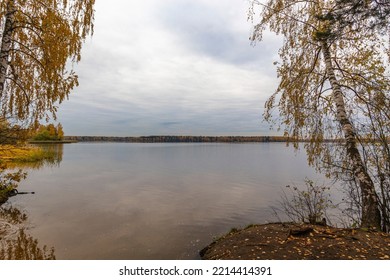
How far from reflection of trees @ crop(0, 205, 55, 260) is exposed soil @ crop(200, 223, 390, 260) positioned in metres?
5.92

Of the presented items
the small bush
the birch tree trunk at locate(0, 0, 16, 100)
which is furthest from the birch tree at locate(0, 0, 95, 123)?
the small bush

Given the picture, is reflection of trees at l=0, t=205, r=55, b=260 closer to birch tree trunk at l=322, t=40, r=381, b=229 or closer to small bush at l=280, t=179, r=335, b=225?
small bush at l=280, t=179, r=335, b=225

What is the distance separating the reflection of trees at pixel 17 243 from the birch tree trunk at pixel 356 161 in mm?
10425

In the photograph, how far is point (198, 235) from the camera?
392 inches

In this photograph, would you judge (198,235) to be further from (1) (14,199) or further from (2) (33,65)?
(1) (14,199)

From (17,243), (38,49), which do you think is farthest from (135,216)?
(38,49)

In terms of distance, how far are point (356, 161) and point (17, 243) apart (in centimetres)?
1233

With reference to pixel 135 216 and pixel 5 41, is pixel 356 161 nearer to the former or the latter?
pixel 135 216

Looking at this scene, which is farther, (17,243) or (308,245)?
(17,243)

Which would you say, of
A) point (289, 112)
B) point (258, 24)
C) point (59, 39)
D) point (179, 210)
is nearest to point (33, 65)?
point (59, 39)

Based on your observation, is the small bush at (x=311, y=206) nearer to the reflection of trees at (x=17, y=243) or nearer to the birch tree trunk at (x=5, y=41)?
the reflection of trees at (x=17, y=243)

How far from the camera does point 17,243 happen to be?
8.15 meters

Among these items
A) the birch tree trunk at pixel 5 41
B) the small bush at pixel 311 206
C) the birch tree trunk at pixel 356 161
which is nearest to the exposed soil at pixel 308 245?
the birch tree trunk at pixel 356 161

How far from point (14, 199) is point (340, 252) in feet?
57.9
